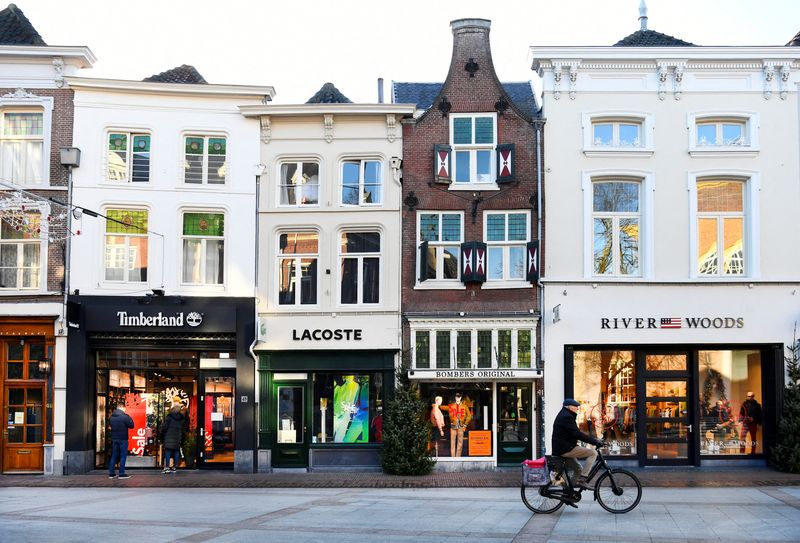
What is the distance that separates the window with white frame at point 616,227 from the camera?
2395 centimetres

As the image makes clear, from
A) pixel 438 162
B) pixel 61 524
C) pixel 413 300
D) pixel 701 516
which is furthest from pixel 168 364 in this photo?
pixel 701 516

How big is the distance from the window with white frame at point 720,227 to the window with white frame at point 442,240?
6002mm

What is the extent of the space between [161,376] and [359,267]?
19.0 feet

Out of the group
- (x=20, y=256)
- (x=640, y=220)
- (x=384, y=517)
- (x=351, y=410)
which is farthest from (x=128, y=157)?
(x=384, y=517)

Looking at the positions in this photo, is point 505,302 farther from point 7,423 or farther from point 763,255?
point 7,423

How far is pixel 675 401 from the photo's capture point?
77.6 feet

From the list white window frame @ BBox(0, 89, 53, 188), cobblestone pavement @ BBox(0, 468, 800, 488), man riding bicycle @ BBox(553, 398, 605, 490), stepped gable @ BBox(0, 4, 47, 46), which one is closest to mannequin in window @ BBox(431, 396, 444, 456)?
cobblestone pavement @ BBox(0, 468, 800, 488)

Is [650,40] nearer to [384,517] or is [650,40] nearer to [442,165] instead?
[442,165]

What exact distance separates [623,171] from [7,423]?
16.5 metres

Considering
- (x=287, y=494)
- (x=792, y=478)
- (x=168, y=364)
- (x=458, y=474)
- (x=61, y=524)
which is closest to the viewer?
(x=61, y=524)

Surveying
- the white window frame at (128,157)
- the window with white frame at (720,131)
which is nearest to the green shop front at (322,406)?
the white window frame at (128,157)

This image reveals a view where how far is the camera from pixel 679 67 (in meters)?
24.0

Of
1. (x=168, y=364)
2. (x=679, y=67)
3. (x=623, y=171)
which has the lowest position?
(x=168, y=364)

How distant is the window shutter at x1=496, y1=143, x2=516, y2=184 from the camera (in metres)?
23.9
